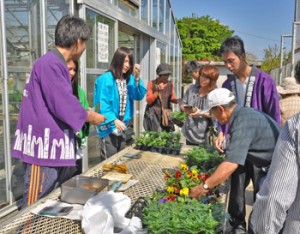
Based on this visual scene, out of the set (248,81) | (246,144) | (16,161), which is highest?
(248,81)

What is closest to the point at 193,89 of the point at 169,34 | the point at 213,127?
the point at 213,127

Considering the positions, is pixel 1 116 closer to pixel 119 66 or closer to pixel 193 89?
pixel 119 66

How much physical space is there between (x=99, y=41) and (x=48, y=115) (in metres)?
2.62

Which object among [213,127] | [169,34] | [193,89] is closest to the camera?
[213,127]

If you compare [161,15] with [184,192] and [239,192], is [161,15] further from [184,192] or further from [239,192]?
[184,192]

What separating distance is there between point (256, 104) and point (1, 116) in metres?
2.27

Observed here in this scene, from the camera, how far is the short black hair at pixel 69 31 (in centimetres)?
214

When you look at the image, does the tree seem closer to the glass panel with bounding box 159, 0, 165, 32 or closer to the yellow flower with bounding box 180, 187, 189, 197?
the glass panel with bounding box 159, 0, 165, 32

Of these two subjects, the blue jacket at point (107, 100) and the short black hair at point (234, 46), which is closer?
the short black hair at point (234, 46)

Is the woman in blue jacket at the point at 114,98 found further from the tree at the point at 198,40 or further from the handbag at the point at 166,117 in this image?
the tree at the point at 198,40

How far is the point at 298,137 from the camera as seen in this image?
1.19m

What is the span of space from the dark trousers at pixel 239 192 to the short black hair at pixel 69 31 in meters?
1.50

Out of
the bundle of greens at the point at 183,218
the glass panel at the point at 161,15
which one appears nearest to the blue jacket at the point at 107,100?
the bundle of greens at the point at 183,218

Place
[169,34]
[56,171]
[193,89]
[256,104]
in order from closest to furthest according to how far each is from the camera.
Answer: [56,171] < [256,104] < [193,89] < [169,34]
